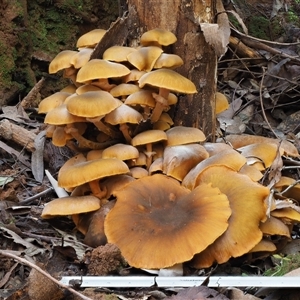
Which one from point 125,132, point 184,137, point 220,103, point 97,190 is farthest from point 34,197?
point 220,103

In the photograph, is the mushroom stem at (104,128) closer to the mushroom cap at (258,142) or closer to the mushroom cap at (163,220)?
the mushroom cap at (163,220)

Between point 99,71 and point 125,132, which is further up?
point 99,71

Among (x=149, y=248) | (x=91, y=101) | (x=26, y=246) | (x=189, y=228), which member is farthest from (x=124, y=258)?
(x=91, y=101)

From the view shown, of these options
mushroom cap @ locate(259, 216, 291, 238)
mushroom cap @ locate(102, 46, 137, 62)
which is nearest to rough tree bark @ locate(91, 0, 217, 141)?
mushroom cap @ locate(102, 46, 137, 62)

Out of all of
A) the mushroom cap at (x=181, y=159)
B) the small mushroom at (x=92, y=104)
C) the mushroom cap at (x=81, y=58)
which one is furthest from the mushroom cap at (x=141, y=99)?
the mushroom cap at (x=81, y=58)

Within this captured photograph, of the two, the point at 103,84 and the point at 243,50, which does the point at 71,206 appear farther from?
the point at 243,50

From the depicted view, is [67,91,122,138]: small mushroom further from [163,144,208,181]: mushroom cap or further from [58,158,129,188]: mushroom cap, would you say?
[163,144,208,181]: mushroom cap
